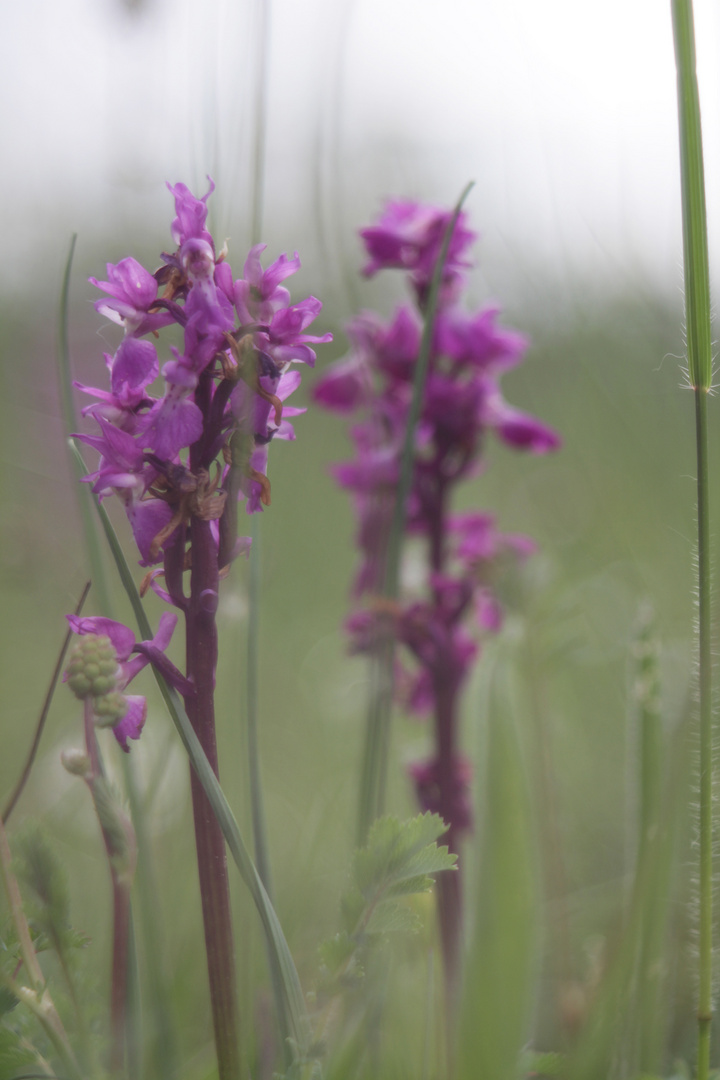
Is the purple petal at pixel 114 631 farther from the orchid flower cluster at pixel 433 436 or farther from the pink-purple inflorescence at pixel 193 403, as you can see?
the orchid flower cluster at pixel 433 436

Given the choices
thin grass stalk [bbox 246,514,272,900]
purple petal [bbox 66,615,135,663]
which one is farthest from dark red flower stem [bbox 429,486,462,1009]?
purple petal [bbox 66,615,135,663]

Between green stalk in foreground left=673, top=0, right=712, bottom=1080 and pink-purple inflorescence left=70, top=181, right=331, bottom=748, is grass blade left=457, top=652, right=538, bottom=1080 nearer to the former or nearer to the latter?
green stalk in foreground left=673, top=0, right=712, bottom=1080

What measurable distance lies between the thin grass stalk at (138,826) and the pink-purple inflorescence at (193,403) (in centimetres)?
7

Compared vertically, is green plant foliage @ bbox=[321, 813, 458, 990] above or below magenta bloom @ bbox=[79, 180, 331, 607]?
below

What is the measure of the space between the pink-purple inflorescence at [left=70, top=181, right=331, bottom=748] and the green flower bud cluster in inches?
0.9

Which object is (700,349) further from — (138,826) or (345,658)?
(345,658)

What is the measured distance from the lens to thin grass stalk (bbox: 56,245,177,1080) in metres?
0.42

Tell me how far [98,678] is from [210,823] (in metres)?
0.08

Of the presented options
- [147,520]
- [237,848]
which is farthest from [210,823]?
[147,520]

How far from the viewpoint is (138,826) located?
421mm

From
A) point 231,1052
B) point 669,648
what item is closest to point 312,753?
point 669,648

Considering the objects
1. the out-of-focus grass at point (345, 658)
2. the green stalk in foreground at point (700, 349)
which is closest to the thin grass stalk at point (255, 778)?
the out-of-focus grass at point (345, 658)

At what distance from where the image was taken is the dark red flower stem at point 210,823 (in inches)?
Result: 13.4

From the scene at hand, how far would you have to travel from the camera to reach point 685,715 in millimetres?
527
